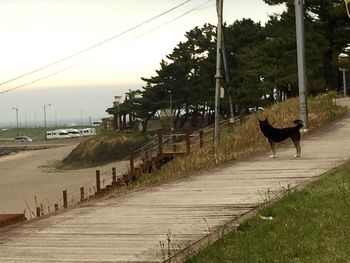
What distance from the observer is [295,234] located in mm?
6242

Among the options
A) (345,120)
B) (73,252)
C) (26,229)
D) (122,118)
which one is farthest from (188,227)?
(122,118)

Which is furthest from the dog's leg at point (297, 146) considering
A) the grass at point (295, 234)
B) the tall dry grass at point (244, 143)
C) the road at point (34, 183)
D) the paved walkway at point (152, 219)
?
the road at point (34, 183)

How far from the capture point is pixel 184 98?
62062mm

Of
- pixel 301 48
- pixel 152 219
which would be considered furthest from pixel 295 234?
pixel 301 48

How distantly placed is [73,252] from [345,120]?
20193 millimetres

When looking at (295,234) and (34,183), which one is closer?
(295,234)

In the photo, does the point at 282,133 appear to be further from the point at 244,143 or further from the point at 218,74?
the point at 218,74

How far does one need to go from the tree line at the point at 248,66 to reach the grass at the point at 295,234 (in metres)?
26.5

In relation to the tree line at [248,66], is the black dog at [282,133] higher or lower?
lower

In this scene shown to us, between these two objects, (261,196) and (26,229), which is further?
(261,196)

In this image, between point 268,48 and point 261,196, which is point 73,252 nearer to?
point 261,196

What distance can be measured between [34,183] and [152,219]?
40249 mm

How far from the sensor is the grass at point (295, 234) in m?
5.49

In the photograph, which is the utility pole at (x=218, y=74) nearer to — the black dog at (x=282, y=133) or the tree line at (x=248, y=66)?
the black dog at (x=282, y=133)
